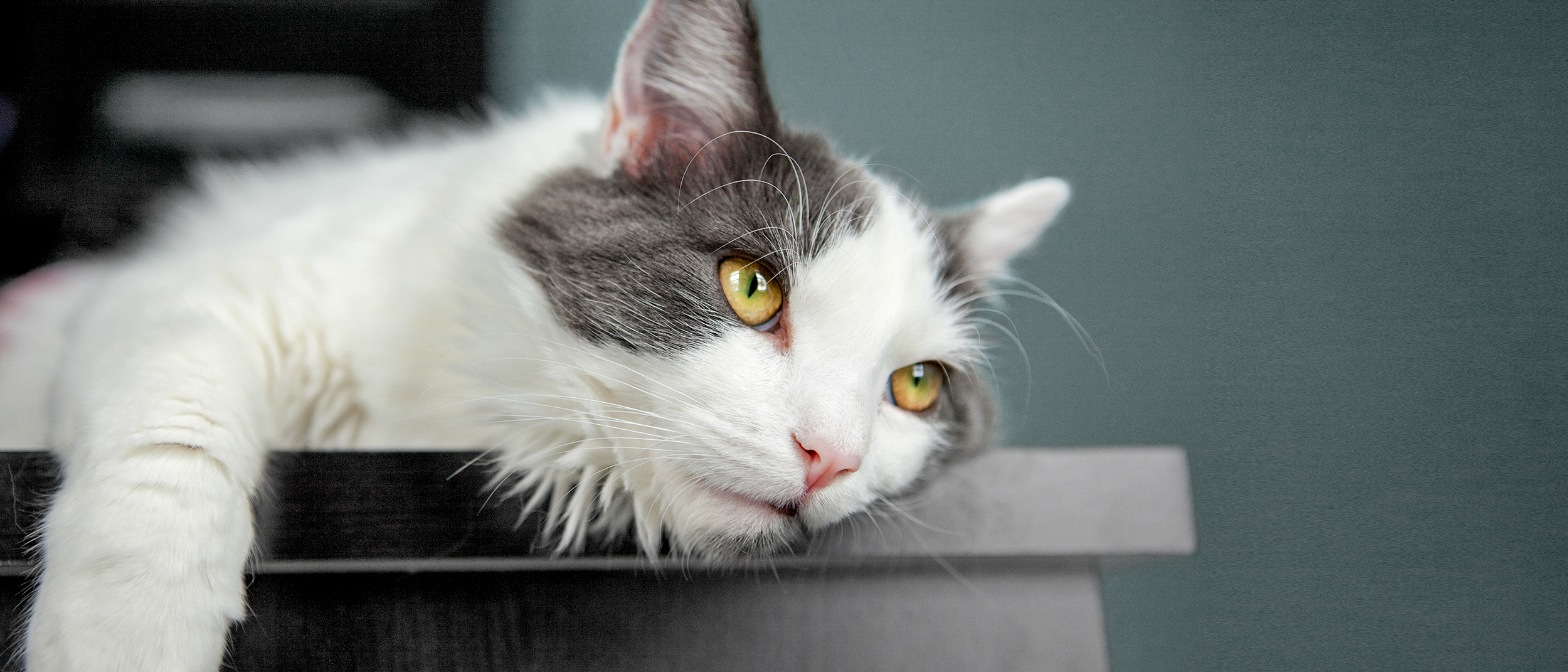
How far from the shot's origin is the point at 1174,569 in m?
1.15

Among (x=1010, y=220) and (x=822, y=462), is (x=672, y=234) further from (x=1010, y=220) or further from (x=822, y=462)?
(x=1010, y=220)

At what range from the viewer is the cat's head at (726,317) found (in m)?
0.72

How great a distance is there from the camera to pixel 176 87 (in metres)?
1.69

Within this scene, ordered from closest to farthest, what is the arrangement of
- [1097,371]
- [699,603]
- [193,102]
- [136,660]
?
[136,660]
[699,603]
[1097,371]
[193,102]

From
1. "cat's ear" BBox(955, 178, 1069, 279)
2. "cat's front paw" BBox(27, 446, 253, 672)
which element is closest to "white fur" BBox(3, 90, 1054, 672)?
"cat's front paw" BBox(27, 446, 253, 672)

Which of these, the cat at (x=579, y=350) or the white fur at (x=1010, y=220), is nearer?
the cat at (x=579, y=350)

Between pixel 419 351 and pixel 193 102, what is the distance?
131 cm

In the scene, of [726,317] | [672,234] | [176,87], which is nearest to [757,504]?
[726,317]

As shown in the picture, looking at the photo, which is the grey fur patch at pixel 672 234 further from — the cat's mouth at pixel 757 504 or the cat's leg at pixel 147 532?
the cat's leg at pixel 147 532

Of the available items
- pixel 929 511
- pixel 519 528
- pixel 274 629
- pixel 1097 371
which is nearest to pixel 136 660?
pixel 274 629

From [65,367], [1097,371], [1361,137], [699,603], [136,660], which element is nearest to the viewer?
[136,660]

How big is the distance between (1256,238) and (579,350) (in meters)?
0.91

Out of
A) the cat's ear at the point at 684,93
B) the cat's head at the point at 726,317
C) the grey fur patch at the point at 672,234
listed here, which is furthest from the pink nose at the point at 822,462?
the cat's ear at the point at 684,93

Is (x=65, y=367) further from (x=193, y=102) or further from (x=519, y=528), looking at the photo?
(x=193, y=102)
